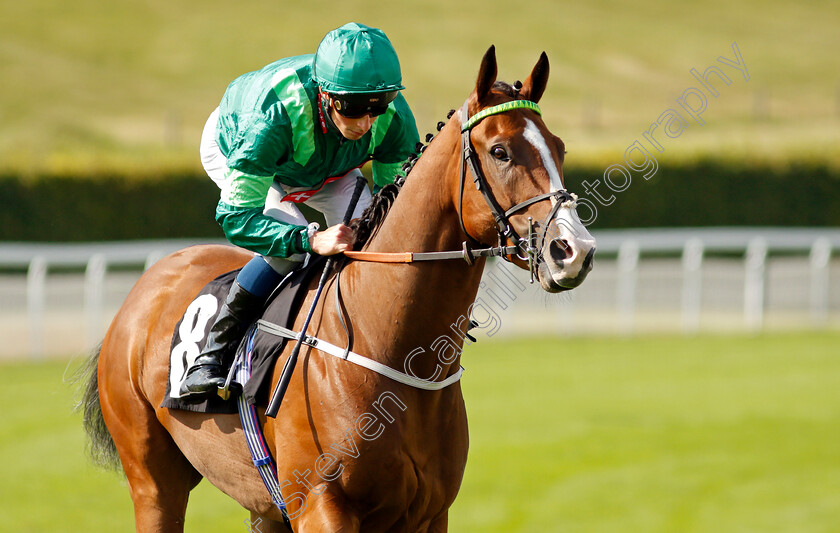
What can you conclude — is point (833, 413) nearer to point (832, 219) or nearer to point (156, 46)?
point (832, 219)

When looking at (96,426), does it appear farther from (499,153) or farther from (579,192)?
(579,192)

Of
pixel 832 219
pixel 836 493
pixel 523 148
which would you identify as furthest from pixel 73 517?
pixel 832 219

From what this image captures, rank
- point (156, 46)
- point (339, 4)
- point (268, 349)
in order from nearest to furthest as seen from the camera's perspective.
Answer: point (268, 349)
point (156, 46)
point (339, 4)

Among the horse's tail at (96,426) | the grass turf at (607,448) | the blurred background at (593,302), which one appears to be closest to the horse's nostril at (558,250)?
the blurred background at (593,302)

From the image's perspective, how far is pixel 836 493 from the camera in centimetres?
604

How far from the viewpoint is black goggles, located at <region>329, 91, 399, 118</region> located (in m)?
2.76

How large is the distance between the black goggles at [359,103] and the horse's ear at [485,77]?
0.37 m

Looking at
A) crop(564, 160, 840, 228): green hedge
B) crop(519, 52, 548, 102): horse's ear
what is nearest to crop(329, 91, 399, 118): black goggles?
crop(519, 52, 548, 102): horse's ear

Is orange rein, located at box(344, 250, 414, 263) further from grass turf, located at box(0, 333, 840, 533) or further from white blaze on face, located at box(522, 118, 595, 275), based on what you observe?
grass turf, located at box(0, 333, 840, 533)

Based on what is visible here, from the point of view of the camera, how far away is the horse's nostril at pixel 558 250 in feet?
7.55

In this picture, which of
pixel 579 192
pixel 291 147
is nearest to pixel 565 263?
pixel 291 147

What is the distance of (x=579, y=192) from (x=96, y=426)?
1282 cm

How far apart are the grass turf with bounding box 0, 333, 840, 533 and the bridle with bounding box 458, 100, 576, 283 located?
10.3 ft

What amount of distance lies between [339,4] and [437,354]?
43.5 metres
